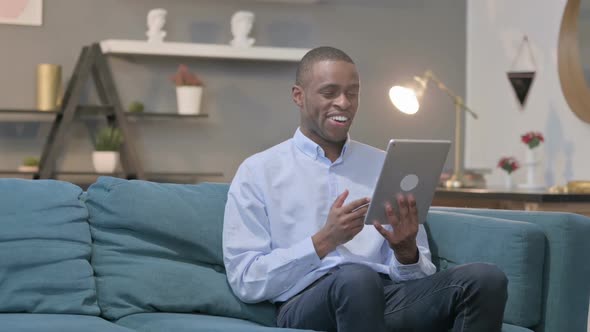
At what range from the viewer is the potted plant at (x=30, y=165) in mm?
4926

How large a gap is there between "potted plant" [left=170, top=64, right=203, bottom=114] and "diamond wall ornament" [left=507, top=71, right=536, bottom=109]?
163cm

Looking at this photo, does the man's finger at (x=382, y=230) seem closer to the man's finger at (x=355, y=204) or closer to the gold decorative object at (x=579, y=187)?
the man's finger at (x=355, y=204)

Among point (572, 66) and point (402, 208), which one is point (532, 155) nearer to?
point (572, 66)

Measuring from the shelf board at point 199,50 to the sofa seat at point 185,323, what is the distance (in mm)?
2880

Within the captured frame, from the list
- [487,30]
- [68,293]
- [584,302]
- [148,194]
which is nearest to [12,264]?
[68,293]

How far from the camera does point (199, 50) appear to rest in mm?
5203

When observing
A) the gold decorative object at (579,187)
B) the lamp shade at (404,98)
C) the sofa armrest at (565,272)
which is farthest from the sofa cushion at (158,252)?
the gold decorative object at (579,187)

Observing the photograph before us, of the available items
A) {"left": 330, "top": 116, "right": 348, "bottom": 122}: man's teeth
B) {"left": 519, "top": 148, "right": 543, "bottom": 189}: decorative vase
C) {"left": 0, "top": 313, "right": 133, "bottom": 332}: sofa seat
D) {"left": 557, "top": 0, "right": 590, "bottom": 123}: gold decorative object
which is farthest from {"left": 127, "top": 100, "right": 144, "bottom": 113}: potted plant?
{"left": 0, "top": 313, "right": 133, "bottom": 332}: sofa seat

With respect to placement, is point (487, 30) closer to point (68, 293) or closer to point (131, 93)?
point (131, 93)

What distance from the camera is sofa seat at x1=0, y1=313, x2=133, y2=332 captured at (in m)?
2.12

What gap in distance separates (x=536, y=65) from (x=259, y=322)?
3.02m

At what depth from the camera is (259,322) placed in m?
2.45

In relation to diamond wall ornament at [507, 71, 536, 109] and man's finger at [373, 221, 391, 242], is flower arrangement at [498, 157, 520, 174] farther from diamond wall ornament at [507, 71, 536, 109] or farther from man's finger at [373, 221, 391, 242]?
man's finger at [373, 221, 391, 242]

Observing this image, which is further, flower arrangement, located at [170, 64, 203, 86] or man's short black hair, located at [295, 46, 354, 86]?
flower arrangement, located at [170, 64, 203, 86]
